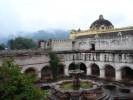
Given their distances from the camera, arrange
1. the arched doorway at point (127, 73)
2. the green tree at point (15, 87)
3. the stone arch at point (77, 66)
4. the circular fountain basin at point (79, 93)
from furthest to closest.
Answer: the stone arch at point (77, 66) → the arched doorway at point (127, 73) → the circular fountain basin at point (79, 93) → the green tree at point (15, 87)

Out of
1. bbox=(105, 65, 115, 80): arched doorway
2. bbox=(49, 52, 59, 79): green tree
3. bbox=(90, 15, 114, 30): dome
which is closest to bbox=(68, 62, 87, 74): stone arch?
bbox=(49, 52, 59, 79): green tree

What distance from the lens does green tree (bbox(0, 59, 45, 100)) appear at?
9750mm

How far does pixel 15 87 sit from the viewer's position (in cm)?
977

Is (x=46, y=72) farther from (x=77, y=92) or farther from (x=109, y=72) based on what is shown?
(x=77, y=92)

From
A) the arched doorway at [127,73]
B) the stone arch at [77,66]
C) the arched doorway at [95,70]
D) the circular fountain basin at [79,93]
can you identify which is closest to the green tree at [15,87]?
the circular fountain basin at [79,93]

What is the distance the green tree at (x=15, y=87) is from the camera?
975cm

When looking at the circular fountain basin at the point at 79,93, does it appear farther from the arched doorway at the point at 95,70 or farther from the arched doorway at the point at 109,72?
the arched doorway at the point at 95,70

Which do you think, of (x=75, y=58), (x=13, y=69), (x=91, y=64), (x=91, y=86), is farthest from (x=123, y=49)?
(x=13, y=69)

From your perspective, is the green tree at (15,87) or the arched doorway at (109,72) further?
the arched doorway at (109,72)

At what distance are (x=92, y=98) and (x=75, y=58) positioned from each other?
13953 millimetres

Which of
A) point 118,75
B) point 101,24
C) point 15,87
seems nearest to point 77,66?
point 118,75

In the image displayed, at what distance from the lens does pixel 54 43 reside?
34344 mm

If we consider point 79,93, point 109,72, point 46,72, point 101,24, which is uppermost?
point 101,24

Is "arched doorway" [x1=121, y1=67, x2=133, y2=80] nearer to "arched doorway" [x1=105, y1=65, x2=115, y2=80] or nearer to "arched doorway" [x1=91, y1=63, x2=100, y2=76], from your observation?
"arched doorway" [x1=105, y1=65, x2=115, y2=80]
